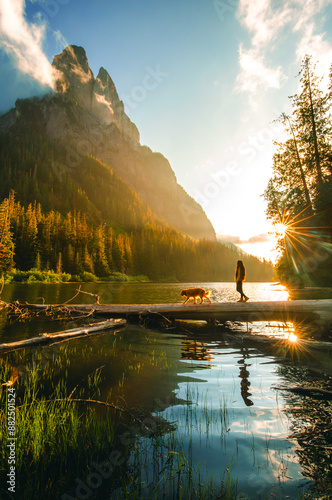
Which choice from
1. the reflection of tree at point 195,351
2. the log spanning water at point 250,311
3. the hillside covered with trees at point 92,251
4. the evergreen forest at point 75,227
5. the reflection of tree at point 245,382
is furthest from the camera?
the evergreen forest at point 75,227

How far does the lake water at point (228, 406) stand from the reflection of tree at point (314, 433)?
0.04ft

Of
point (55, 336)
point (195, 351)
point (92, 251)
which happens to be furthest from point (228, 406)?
point (92, 251)

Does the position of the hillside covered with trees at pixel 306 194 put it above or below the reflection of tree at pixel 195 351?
above

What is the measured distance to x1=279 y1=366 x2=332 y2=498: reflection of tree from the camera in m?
2.60

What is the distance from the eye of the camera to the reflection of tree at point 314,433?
8.52ft

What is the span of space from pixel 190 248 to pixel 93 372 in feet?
473

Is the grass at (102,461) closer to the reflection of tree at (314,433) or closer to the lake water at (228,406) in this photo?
the lake water at (228,406)

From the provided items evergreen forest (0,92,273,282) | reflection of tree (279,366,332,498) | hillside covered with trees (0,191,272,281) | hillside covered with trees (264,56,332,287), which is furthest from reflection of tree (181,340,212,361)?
evergreen forest (0,92,273,282)

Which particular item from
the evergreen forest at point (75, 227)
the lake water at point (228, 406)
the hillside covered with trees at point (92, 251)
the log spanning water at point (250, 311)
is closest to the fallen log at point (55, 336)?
the lake water at point (228, 406)

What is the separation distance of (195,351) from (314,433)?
17.5 feet

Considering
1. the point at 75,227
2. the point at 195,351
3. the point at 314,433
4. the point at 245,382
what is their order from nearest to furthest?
the point at 314,433 → the point at 245,382 → the point at 195,351 → the point at 75,227

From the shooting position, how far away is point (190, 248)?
149250mm

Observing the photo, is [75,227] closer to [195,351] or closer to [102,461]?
[195,351]

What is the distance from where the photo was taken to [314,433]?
3.32m
